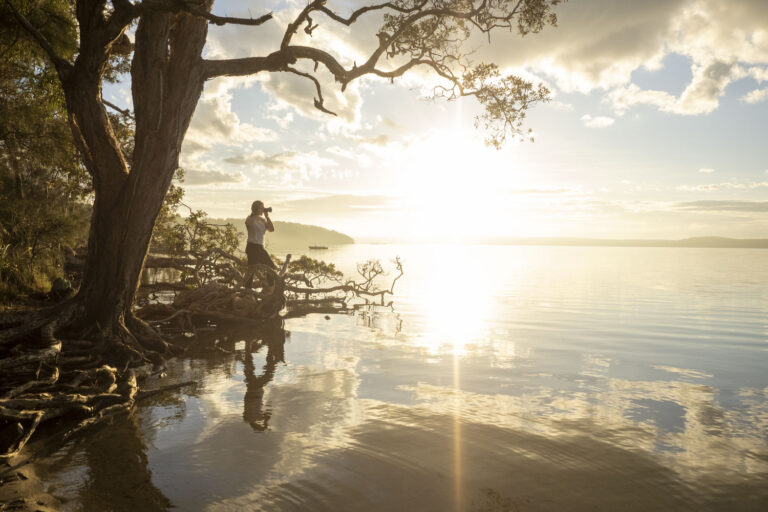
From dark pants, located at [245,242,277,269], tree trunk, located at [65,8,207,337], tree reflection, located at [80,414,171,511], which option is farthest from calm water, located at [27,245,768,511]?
dark pants, located at [245,242,277,269]

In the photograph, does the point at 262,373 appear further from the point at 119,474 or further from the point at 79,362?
the point at 119,474

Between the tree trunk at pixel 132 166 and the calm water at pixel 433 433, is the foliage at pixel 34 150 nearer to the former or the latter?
the tree trunk at pixel 132 166

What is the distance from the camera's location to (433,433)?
6223mm

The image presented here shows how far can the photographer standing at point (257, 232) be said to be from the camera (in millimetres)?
14945

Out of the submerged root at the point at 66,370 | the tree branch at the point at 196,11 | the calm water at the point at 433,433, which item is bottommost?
the calm water at the point at 433,433

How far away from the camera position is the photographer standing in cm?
1495

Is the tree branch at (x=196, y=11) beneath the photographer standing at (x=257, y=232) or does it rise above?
above

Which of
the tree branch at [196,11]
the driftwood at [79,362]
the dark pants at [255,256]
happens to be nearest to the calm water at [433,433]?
the driftwood at [79,362]

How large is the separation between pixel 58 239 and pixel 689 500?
19.4 metres

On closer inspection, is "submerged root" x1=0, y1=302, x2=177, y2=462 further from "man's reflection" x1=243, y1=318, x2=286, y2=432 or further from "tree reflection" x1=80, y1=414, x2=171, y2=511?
"man's reflection" x1=243, y1=318, x2=286, y2=432

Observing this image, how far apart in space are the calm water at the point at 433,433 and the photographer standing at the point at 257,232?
308 centimetres

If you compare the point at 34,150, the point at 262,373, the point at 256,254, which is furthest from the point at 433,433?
the point at 34,150

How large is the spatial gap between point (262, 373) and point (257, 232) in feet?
23.4

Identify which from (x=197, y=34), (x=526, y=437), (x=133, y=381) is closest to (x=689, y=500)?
(x=526, y=437)
